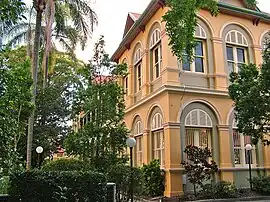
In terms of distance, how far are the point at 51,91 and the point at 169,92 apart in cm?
1174

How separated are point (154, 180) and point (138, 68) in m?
7.62

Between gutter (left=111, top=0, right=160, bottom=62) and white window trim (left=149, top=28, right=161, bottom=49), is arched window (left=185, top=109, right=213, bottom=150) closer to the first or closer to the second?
white window trim (left=149, top=28, right=161, bottom=49)

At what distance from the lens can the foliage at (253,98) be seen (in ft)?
33.1

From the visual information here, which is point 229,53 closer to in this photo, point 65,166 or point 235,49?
point 235,49

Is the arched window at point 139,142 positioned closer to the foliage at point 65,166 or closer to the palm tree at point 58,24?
the palm tree at point 58,24

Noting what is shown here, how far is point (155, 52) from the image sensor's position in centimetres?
1577

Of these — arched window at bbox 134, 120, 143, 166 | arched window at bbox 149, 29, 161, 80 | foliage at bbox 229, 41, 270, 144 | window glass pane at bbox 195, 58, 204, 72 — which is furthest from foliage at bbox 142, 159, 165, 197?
window glass pane at bbox 195, 58, 204, 72

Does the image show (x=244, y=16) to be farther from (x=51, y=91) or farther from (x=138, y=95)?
(x=51, y=91)

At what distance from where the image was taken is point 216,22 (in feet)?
49.3

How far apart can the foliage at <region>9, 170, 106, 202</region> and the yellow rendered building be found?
553cm

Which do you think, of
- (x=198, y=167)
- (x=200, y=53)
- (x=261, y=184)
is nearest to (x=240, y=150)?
(x=261, y=184)

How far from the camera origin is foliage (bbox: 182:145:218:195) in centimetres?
1191

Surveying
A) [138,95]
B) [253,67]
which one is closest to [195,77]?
[253,67]

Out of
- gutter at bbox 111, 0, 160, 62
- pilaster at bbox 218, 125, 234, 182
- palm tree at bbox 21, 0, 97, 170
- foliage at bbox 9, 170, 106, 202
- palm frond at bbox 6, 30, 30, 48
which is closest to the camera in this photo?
foliage at bbox 9, 170, 106, 202
